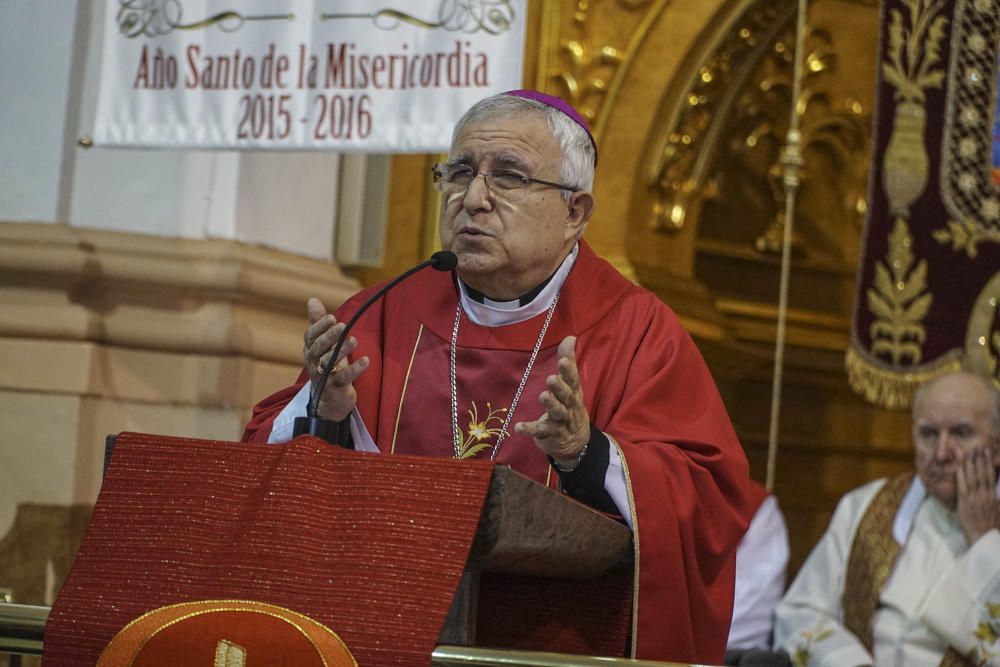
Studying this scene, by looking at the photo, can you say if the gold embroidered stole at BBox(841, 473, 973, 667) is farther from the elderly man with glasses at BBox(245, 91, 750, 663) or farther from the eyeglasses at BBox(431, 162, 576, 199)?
the eyeglasses at BBox(431, 162, 576, 199)

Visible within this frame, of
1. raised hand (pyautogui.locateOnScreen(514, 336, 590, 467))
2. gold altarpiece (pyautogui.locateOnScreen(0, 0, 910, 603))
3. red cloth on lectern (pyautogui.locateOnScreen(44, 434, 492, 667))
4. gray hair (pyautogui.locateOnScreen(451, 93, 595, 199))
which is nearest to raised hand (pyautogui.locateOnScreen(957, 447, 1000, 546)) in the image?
gold altarpiece (pyautogui.locateOnScreen(0, 0, 910, 603))

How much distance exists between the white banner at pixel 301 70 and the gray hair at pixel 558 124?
874 millimetres

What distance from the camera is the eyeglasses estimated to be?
9.97 ft

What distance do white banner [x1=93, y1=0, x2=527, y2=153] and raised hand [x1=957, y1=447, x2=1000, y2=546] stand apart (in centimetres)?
200

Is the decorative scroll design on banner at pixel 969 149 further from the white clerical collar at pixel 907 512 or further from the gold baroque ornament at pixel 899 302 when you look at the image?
the white clerical collar at pixel 907 512

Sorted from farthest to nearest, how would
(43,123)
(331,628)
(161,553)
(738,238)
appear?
1. (738,238)
2. (43,123)
3. (161,553)
4. (331,628)

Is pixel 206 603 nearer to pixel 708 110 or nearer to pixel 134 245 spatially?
pixel 134 245

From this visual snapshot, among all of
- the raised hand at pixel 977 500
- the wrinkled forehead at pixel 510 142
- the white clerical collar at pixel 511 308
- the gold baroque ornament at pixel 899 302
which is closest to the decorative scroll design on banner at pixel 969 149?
the gold baroque ornament at pixel 899 302

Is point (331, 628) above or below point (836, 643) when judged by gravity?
above

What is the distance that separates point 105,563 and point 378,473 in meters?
0.44

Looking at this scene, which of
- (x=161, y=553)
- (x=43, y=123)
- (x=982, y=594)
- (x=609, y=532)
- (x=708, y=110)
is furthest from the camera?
(x=708, y=110)

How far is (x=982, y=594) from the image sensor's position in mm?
4578

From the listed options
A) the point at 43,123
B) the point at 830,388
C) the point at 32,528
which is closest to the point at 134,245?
the point at 43,123

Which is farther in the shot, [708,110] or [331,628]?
[708,110]
